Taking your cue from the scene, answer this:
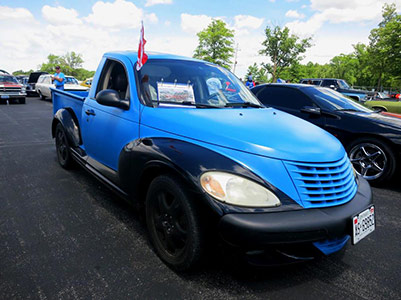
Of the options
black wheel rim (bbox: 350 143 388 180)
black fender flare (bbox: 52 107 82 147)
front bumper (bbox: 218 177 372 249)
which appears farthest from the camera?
black wheel rim (bbox: 350 143 388 180)

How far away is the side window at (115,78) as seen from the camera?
301cm

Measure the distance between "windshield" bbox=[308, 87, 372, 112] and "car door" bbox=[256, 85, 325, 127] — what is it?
0.16 meters

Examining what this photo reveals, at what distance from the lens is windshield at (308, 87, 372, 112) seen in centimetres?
509

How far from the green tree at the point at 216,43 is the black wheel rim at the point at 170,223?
39424mm

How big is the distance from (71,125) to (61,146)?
775mm

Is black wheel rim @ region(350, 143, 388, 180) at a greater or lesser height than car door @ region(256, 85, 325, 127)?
lesser

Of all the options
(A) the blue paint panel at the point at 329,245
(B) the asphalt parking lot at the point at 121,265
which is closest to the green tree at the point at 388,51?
(B) the asphalt parking lot at the point at 121,265

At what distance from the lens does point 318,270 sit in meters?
2.30

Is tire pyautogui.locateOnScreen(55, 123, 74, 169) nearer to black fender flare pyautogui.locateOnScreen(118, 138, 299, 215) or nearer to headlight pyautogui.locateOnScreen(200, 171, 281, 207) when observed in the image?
black fender flare pyautogui.locateOnScreen(118, 138, 299, 215)

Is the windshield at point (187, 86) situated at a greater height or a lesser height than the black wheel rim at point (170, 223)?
greater

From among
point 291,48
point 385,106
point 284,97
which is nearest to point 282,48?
point 291,48

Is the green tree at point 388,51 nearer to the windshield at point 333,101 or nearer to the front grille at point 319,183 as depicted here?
the windshield at point 333,101

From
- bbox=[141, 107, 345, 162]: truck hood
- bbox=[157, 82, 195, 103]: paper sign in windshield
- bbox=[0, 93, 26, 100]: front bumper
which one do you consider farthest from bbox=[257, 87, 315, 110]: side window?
bbox=[0, 93, 26, 100]: front bumper

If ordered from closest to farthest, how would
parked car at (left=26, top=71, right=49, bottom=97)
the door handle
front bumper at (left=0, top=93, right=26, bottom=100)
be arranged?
the door handle
front bumper at (left=0, top=93, right=26, bottom=100)
parked car at (left=26, top=71, right=49, bottom=97)
